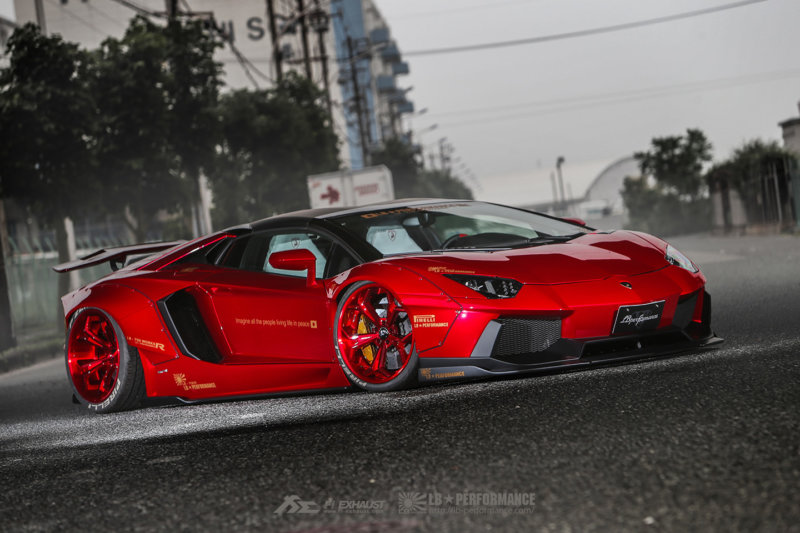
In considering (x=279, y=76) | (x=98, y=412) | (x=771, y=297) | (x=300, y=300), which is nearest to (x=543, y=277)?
(x=300, y=300)

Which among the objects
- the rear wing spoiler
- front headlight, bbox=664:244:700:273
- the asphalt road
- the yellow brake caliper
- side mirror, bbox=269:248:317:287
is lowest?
the asphalt road

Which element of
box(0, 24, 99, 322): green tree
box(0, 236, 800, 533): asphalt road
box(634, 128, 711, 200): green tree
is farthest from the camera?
box(634, 128, 711, 200): green tree

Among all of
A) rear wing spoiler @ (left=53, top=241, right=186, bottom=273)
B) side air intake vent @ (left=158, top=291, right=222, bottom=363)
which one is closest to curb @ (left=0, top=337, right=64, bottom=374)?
rear wing spoiler @ (left=53, top=241, right=186, bottom=273)

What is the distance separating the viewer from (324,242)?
221 inches

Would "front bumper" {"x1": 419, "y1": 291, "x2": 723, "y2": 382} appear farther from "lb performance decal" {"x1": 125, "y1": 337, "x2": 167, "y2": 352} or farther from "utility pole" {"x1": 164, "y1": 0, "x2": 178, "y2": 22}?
"utility pole" {"x1": 164, "y1": 0, "x2": 178, "y2": 22}

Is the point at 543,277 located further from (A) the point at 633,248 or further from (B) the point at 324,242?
(B) the point at 324,242

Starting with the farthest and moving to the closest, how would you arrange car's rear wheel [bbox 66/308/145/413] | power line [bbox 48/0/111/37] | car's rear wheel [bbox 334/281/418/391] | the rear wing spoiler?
power line [bbox 48/0/111/37]
the rear wing spoiler
car's rear wheel [bbox 66/308/145/413]
car's rear wheel [bbox 334/281/418/391]

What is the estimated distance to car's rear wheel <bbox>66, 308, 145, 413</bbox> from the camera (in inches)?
227

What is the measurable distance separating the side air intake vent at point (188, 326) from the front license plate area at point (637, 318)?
2.19 m

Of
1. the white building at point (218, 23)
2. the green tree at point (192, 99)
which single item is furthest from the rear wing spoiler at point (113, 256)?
the white building at point (218, 23)

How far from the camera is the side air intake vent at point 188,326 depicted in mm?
5484

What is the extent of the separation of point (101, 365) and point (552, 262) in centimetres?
291

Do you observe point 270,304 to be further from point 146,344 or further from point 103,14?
point 103,14

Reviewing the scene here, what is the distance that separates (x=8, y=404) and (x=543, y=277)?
5.20 metres
